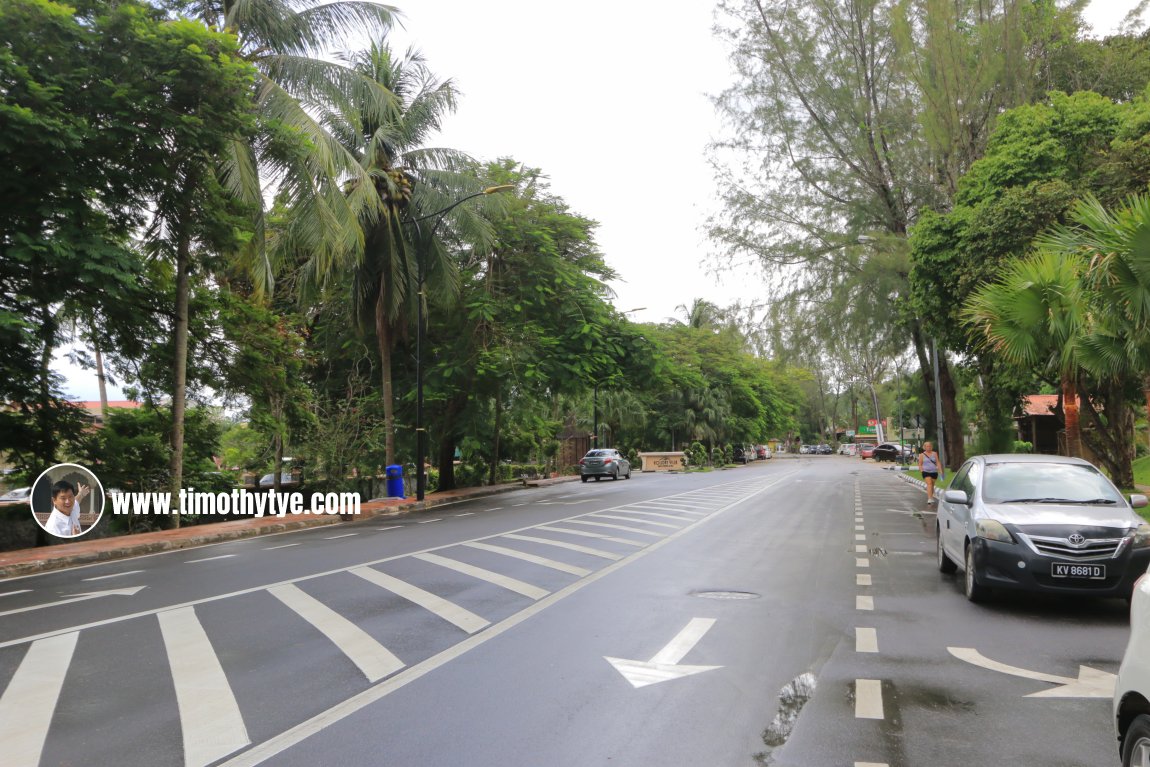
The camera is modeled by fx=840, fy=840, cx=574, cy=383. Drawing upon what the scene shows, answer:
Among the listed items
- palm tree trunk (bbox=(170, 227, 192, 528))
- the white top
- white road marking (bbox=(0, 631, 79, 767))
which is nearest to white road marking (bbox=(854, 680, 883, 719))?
white road marking (bbox=(0, 631, 79, 767))

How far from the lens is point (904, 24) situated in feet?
82.3

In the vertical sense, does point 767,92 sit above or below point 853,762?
above

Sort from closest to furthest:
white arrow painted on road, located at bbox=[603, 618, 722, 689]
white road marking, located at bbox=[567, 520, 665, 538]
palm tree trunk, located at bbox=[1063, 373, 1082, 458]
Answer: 1. white arrow painted on road, located at bbox=[603, 618, 722, 689]
2. white road marking, located at bbox=[567, 520, 665, 538]
3. palm tree trunk, located at bbox=[1063, 373, 1082, 458]

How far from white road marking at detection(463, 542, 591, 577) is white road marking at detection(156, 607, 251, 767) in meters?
4.75

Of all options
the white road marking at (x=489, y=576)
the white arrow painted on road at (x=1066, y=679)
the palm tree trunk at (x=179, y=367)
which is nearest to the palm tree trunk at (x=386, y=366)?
the palm tree trunk at (x=179, y=367)

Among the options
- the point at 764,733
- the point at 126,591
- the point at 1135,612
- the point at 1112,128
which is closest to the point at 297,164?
the point at 126,591

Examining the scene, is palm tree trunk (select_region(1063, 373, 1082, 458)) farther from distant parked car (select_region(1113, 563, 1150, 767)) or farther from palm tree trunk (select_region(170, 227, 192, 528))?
palm tree trunk (select_region(170, 227, 192, 528))

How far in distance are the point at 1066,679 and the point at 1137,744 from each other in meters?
2.99

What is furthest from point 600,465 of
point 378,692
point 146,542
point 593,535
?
point 378,692

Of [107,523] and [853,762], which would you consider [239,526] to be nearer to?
[107,523]

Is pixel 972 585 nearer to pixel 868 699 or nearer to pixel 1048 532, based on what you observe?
pixel 1048 532

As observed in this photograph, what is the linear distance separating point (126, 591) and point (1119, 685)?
10244mm

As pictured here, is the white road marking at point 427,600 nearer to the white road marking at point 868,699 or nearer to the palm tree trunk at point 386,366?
the white road marking at point 868,699

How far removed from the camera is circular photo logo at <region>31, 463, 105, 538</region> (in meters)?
14.2
